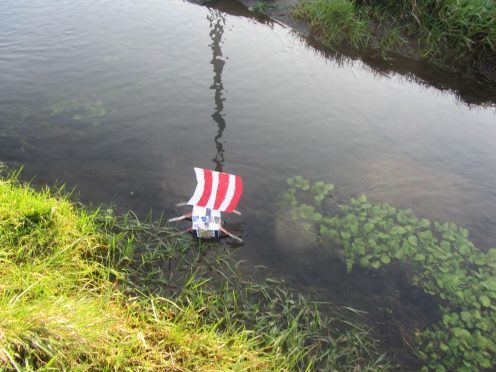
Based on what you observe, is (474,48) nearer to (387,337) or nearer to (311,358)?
(387,337)

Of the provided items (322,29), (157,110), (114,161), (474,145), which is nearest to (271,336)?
(114,161)

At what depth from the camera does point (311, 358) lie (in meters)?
4.07

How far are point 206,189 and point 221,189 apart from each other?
0.64 ft

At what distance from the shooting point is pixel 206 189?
17.0ft

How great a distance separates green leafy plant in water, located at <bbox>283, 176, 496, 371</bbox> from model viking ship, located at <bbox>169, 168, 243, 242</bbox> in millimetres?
1141

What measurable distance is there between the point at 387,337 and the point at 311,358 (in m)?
0.98

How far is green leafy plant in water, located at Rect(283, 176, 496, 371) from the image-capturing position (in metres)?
4.34

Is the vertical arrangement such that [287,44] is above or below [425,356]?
above

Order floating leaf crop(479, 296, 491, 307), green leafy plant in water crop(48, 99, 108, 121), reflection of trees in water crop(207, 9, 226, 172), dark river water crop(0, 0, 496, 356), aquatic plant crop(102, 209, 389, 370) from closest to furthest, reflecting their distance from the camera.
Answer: aquatic plant crop(102, 209, 389, 370) < floating leaf crop(479, 296, 491, 307) < dark river water crop(0, 0, 496, 356) < reflection of trees in water crop(207, 9, 226, 172) < green leafy plant in water crop(48, 99, 108, 121)

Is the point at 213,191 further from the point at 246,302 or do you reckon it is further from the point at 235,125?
the point at 235,125

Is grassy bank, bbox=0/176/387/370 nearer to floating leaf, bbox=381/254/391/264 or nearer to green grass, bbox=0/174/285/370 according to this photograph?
green grass, bbox=0/174/285/370

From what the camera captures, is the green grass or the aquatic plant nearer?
the green grass

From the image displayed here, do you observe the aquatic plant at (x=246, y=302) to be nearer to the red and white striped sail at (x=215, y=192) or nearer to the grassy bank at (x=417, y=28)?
the red and white striped sail at (x=215, y=192)

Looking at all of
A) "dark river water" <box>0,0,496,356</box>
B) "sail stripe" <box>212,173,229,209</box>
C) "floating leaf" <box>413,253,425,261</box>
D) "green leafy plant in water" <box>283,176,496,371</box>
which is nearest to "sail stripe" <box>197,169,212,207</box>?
"sail stripe" <box>212,173,229,209</box>
